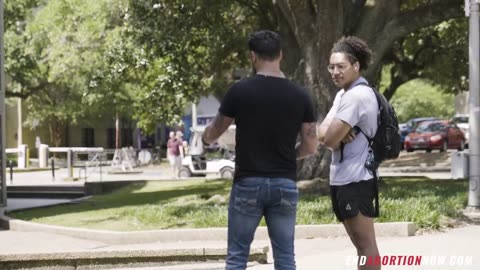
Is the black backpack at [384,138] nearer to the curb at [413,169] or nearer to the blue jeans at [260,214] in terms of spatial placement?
the blue jeans at [260,214]

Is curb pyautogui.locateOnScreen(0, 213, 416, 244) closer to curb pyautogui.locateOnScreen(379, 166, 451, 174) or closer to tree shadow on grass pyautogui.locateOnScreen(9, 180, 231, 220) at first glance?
tree shadow on grass pyautogui.locateOnScreen(9, 180, 231, 220)

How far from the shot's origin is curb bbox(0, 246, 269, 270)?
346 inches

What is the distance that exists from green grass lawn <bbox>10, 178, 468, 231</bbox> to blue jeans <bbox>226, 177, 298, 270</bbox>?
6.11 meters

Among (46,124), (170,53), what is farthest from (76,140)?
(170,53)

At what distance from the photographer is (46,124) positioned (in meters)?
50.2

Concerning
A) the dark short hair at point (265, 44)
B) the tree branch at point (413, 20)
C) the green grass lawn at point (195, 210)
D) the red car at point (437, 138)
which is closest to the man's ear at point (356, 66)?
the dark short hair at point (265, 44)

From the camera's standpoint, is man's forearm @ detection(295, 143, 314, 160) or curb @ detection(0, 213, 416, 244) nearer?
man's forearm @ detection(295, 143, 314, 160)

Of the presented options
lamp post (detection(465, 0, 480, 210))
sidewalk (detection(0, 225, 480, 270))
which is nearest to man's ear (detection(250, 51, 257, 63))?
sidewalk (detection(0, 225, 480, 270))

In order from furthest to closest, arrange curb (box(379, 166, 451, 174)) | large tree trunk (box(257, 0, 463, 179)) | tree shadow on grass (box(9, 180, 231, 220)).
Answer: curb (box(379, 166, 451, 174))
tree shadow on grass (box(9, 180, 231, 220))
large tree trunk (box(257, 0, 463, 179))

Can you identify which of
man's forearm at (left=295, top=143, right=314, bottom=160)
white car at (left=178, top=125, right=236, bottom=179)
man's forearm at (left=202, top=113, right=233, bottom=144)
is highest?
man's forearm at (left=202, top=113, right=233, bottom=144)

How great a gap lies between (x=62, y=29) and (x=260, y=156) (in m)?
24.8

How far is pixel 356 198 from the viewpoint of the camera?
4848 mm

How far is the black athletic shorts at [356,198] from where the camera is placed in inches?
191

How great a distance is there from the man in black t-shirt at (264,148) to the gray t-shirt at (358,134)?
0.30 meters
